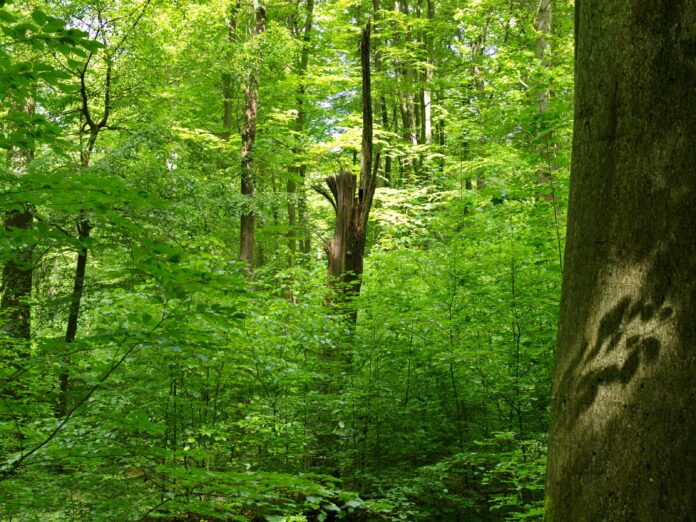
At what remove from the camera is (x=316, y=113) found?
57.5 ft

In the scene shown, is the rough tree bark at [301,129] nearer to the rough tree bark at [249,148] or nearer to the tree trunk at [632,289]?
the rough tree bark at [249,148]

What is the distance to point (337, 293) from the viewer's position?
29.3 feet

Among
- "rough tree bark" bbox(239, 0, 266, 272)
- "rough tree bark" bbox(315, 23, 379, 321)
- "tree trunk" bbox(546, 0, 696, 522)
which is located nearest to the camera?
"tree trunk" bbox(546, 0, 696, 522)

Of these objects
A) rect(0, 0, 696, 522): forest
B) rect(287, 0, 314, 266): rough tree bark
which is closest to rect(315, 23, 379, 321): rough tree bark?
rect(0, 0, 696, 522): forest

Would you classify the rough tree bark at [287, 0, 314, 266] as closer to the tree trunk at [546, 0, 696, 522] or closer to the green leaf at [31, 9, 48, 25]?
the green leaf at [31, 9, 48, 25]

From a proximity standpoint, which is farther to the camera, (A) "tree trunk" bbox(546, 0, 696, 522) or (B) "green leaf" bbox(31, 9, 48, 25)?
(B) "green leaf" bbox(31, 9, 48, 25)

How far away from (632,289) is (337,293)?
22.9 feet

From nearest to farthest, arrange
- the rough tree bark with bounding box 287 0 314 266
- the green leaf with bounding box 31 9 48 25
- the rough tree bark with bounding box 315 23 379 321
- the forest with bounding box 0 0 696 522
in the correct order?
1. the forest with bounding box 0 0 696 522
2. the green leaf with bounding box 31 9 48 25
3. the rough tree bark with bounding box 315 23 379 321
4. the rough tree bark with bounding box 287 0 314 266

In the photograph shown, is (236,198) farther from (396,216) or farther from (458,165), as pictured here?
(458,165)

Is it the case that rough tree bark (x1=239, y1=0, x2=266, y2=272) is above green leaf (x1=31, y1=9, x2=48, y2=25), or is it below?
above

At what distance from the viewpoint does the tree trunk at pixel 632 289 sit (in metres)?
1.95

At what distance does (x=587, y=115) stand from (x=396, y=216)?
11.8 metres

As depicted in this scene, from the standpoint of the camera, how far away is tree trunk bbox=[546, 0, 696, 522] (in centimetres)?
195

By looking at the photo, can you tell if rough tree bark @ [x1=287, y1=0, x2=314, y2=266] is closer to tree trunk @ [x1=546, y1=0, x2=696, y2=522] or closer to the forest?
the forest
